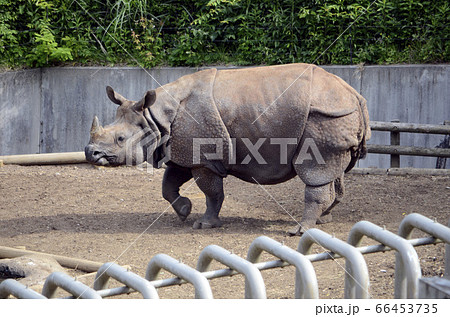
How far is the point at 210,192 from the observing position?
26.1 ft

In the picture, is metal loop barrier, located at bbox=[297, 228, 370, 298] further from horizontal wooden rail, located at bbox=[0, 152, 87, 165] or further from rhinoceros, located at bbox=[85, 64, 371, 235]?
horizontal wooden rail, located at bbox=[0, 152, 87, 165]

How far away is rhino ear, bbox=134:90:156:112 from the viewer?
24.7ft

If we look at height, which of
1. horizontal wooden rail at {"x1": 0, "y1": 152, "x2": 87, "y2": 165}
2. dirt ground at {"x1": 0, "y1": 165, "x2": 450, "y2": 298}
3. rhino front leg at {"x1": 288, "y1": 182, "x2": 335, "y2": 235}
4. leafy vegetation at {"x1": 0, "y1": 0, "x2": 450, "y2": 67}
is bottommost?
dirt ground at {"x1": 0, "y1": 165, "x2": 450, "y2": 298}

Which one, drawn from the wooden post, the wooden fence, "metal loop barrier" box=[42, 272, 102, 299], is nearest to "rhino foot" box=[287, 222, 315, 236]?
the wooden fence

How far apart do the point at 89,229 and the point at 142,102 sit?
67.7 inches

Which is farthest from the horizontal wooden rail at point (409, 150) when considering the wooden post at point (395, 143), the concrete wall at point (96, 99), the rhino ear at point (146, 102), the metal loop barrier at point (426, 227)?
the metal loop barrier at point (426, 227)

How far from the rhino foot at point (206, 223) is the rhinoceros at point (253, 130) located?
1.36 ft

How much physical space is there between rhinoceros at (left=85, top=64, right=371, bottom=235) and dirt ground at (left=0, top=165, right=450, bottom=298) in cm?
71

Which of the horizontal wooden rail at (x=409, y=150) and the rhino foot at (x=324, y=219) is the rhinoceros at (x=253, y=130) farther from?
the horizontal wooden rail at (x=409, y=150)

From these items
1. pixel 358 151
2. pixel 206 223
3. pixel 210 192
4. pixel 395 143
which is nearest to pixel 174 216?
pixel 206 223

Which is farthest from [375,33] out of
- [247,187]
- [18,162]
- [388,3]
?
[18,162]

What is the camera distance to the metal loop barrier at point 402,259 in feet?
12.1

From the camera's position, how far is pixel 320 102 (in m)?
7.40

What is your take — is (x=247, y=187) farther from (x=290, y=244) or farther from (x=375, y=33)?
(x=375, y=33)
